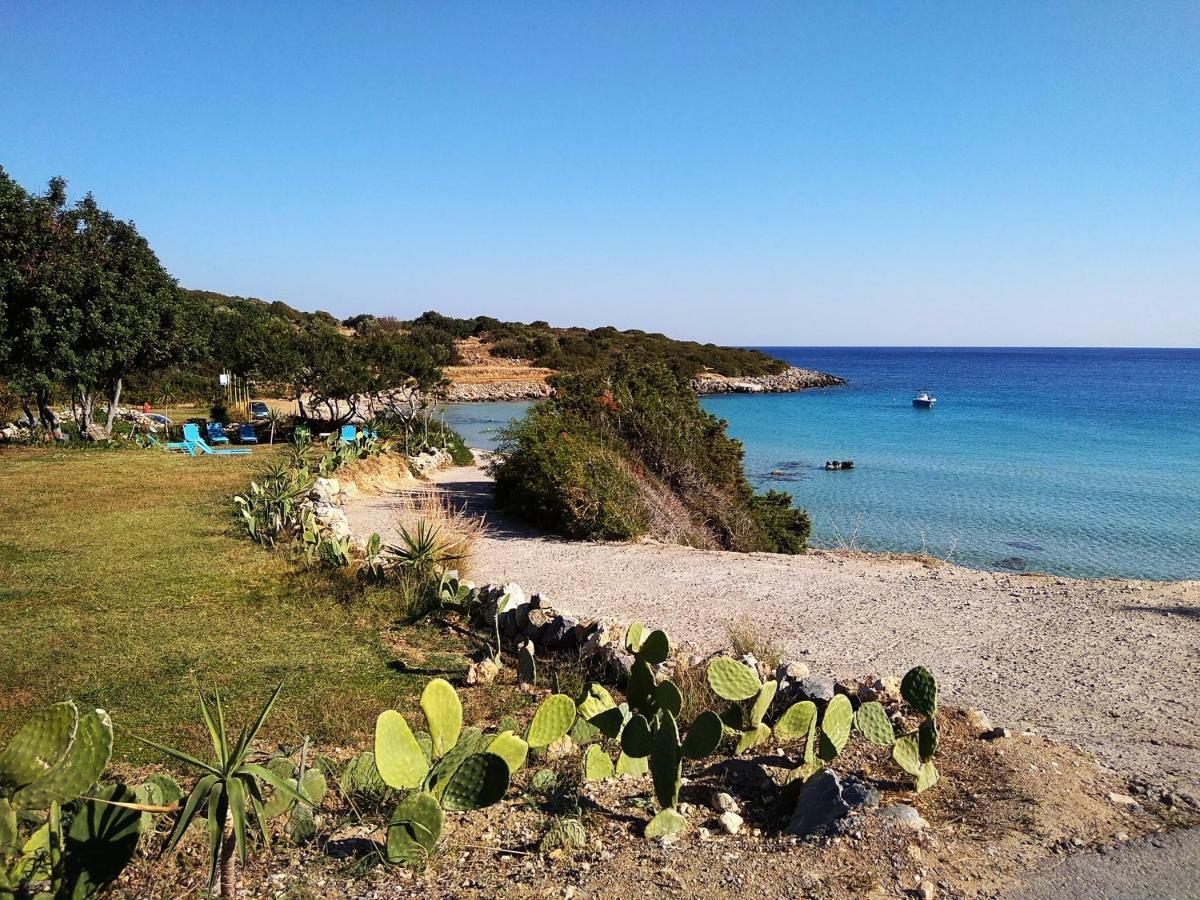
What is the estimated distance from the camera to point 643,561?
10641 mm

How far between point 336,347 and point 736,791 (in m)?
21.9

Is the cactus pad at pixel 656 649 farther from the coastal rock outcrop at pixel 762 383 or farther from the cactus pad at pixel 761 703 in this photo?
the coastal rock outcrop at pixel 762 383

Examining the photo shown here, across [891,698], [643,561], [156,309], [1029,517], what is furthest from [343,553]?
[1029,517]

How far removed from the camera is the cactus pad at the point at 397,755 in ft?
11.6

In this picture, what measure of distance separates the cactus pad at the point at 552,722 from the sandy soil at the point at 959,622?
2955 millimetres

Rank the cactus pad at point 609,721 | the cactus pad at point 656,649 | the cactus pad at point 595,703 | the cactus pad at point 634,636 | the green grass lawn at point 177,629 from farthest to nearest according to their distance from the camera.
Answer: the cactus pad at point 634,636 → the green grass lawn at point 177,629 → the cactus pad at point 656,649 → the cactus pad at point 595,703 → the cactus pad at point 609,721

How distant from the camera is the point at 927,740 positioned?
4.17 m

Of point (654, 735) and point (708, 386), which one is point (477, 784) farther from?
point (708, 386)

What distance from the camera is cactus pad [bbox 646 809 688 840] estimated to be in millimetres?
3670

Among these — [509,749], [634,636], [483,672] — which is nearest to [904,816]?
[509,749]

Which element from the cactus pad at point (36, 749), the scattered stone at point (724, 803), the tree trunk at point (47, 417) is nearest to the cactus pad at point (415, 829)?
the cactus pad at point (36, 749)

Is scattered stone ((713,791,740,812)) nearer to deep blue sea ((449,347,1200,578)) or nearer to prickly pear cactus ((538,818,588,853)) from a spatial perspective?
prickly pear cactus ((538,818,588,853))

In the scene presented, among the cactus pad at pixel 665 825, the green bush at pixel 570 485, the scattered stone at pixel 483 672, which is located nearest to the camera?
the cactus pad at pixel 665 825

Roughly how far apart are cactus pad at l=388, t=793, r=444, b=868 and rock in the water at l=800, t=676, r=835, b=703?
2.59 m
